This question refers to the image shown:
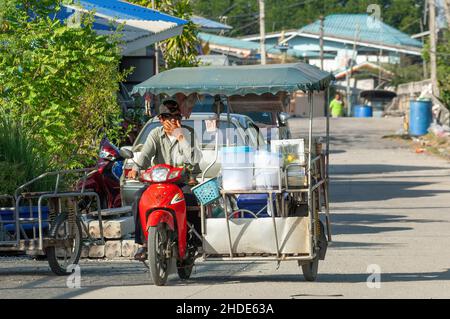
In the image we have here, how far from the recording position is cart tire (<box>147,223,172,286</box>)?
10305 millimetres

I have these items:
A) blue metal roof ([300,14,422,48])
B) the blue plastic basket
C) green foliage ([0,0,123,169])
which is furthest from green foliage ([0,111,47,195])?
blue metal roof ([300,14,422,48])

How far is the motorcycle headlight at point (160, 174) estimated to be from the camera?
10.7 meters

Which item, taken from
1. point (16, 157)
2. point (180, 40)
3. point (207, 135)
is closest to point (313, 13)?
point (180, 40)

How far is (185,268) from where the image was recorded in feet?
36.7

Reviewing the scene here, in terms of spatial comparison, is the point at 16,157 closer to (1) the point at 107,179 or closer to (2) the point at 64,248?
(2) the point at 64,248

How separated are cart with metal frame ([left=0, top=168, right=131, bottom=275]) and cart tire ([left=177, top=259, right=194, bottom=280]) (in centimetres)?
117

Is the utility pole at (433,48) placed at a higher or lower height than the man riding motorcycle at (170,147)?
higher

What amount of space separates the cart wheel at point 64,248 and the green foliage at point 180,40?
49.9 ft

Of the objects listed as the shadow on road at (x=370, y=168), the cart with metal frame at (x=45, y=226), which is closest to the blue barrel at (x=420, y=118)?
the shadow on road at (x=370, y=168)

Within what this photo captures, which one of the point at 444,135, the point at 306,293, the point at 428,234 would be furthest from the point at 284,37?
the point at 306,293

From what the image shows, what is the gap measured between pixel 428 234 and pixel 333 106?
5152cm

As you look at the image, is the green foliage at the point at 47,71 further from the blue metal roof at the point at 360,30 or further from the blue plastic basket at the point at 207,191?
the blue metal roof at the point at 360,30

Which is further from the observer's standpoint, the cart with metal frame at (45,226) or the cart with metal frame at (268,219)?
the cart with metal frame at (45,226)

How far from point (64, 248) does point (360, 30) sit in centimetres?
7981
